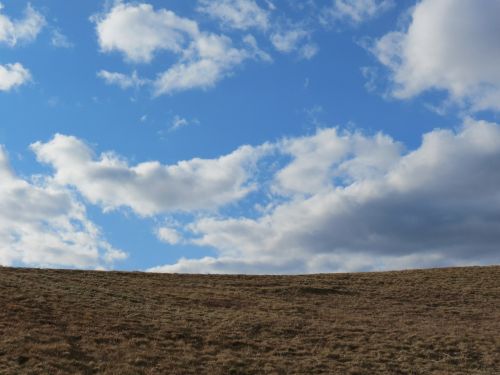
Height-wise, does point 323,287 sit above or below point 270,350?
above

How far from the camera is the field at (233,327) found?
20172 mm

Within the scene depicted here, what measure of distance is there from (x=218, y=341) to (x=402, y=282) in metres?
22.5

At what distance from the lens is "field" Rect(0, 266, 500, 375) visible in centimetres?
2017

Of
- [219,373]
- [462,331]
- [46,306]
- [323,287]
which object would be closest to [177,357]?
[219,373]

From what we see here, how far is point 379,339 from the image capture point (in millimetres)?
24484

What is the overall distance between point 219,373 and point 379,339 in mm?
8014

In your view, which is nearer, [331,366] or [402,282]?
[331,366]

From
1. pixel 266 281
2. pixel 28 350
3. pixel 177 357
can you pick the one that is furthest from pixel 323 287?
pixel 28 350

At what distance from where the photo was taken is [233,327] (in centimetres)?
2506

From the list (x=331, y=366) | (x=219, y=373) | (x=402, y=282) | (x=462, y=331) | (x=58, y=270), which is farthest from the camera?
(x=402, y=282)

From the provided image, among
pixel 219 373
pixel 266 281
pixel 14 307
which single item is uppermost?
pixel 266 281

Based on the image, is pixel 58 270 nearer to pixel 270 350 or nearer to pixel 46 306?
pixel 46 306

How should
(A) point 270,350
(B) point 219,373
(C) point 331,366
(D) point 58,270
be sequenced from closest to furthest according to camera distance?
(B) point 219,373 → (C) point 331,366 → (A) point 270,350 → (D) point 58,270

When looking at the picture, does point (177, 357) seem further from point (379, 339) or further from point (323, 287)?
point (323, 287)
